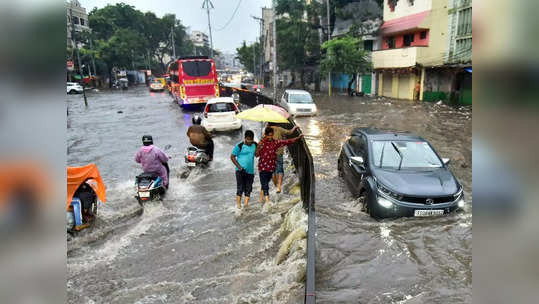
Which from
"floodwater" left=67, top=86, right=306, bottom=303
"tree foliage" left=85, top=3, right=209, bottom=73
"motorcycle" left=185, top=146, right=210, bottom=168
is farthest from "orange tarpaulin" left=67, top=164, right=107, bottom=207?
"tree foliage" left=85, top=3, right=209, bottom=73

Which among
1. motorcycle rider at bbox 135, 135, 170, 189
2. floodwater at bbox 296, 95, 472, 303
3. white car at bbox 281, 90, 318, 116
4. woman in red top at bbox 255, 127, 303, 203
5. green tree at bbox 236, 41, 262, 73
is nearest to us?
floodwater at bbox 296, 95, 472, 303

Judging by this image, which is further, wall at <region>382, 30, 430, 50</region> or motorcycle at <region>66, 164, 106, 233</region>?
wall at <region>382, 30, 430, 50</region>

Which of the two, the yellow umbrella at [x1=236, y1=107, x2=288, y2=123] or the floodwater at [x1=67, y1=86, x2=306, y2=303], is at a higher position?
the yellow umbrella at [x1=236, y1=107, x2=288, y2=123]

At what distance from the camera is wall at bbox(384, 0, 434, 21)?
2856 centimetres

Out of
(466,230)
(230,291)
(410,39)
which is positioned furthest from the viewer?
(410,39)

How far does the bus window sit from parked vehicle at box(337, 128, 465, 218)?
18.5m

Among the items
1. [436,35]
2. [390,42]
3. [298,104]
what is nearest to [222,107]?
[298,104]

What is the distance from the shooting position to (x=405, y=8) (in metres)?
31.2

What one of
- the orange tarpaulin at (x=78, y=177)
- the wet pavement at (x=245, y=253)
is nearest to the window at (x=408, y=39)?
the wet pavement at (x=245, y=253)

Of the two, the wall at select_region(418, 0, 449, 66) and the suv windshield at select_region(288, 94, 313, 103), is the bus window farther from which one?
the wall at select_region(418, 0, 449, 66)

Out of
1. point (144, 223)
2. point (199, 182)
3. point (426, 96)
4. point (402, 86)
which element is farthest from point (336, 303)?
point (402, 86)

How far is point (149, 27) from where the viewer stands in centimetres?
7619
